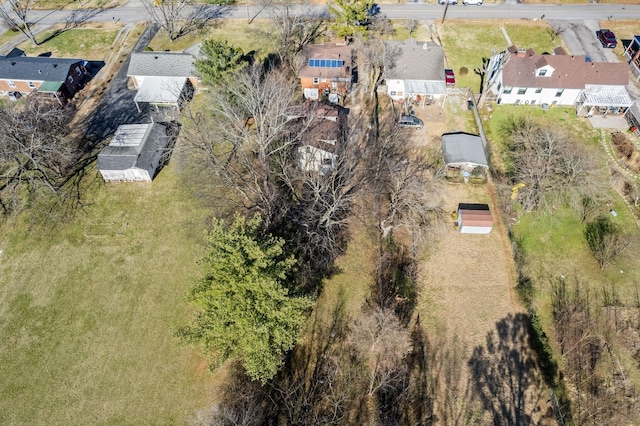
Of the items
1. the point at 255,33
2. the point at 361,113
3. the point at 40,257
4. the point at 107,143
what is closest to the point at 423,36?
the point at 361,113

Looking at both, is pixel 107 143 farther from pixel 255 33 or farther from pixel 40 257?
pixel 255 33

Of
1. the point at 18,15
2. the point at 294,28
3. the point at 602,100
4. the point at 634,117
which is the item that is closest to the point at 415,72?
the point at 294,28

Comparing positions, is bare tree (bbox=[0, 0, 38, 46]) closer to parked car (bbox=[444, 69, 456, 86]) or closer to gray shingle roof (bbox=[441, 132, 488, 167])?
parked car (bbox=[444, 69, 456, 86])

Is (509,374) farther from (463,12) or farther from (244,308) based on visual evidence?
(463,12)

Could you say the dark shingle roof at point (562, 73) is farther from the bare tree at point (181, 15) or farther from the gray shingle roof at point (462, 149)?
the bare tree at point (181, 15)

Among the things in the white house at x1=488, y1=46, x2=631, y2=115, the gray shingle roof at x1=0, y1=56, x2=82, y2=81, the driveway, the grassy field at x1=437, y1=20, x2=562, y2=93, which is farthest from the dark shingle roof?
the gray shingle roof at x1=0, y1=56, x2=82, y2=81
